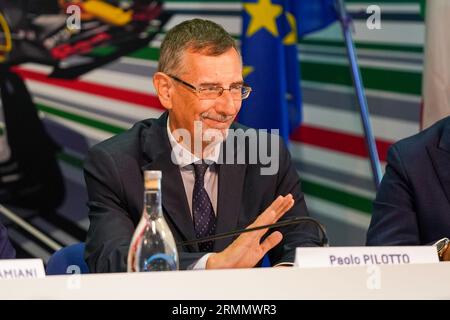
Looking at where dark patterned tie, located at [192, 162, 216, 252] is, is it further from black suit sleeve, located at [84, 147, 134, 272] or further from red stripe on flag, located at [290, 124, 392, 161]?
→ red stripe on flag, located at [290, 124, 392, 161]

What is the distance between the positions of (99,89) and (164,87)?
1.87 meters

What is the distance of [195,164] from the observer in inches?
114

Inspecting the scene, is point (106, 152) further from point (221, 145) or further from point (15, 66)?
point (15, 66)

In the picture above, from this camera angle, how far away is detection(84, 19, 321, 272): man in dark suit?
2785 millimetres

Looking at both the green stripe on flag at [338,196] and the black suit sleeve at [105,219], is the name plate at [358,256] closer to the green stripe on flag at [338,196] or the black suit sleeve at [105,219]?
the black suit sleeve at [105,219]

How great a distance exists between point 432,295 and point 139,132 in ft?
5.42

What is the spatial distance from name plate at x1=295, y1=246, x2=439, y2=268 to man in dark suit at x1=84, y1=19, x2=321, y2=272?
84 centimetres

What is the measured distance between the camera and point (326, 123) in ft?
Result: 15.9

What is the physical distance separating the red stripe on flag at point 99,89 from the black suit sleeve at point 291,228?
1.83 m

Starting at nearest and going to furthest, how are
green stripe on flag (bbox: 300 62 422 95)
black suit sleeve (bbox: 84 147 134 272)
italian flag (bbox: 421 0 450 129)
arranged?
1. black suit sleeve (bbox: 84 147 134 272)
2. italian flag (bbox: 421 0 450 129)
3. green stripe on flag (bbox: 300 62 422 95)

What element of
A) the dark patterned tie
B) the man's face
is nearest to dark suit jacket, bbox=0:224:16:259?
the dark patterned tie

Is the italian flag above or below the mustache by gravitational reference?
below

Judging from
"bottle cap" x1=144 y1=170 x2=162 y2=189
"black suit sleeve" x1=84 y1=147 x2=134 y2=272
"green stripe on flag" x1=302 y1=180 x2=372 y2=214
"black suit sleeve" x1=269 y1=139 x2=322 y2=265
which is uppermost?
"bottle cap" x1=144 y1=170 x2=162 y2=189
